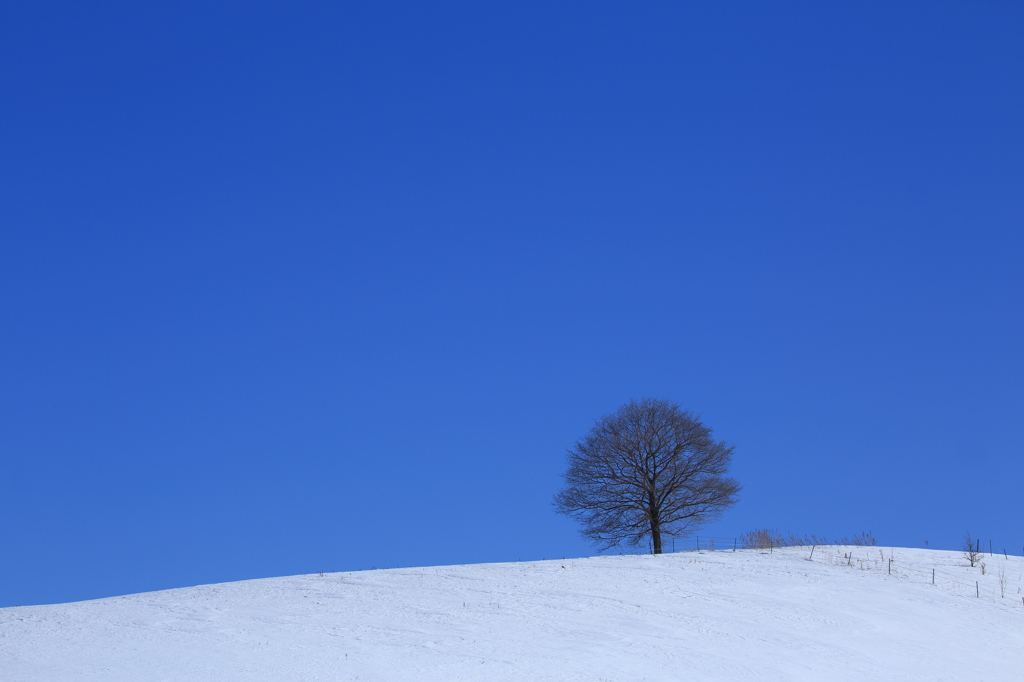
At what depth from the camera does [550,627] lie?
18234 millimetres

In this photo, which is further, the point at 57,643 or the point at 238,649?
the point at 57,643

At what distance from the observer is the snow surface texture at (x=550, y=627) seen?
1562cm

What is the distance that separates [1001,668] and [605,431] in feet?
72.2

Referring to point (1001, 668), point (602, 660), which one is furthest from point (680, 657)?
point (1001, 668)

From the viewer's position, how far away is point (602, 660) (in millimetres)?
15922

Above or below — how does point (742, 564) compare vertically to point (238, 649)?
above

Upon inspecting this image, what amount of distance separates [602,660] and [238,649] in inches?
269

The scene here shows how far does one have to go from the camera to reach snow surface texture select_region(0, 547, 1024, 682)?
1562 centimetres

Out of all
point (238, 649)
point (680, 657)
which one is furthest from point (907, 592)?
point (238, 649)

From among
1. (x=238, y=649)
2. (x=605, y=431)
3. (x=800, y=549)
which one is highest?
(x=605, y=431)

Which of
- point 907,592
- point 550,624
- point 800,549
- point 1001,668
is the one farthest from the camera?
point 800,549

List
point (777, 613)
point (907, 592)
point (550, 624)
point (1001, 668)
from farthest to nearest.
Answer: point (907, 592), point (777, 613), point (550, 624), point (1001, 668)

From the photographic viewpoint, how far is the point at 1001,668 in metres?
17.3

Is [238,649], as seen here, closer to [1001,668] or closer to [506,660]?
[506,660]
